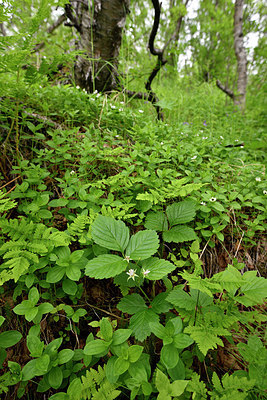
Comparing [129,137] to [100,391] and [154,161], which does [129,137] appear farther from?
[100,391]

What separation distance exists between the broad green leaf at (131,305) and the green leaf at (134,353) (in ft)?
0.59

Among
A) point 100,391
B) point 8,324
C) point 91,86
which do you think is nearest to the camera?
point 100,391

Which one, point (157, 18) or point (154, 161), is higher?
point (157, 18)

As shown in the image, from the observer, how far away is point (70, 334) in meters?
1.26

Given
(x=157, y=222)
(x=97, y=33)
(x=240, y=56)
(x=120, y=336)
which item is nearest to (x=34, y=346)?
(x=120, y=336)

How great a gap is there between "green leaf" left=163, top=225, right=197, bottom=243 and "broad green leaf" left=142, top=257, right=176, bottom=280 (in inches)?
9.2

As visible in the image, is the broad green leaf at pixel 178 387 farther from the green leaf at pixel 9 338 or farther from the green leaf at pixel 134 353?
the green leaf at pixel 9 338

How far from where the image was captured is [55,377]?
0.99m

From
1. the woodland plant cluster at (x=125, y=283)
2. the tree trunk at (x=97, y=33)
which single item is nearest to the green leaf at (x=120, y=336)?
the woodland plant cluster at (x=125, y=283)

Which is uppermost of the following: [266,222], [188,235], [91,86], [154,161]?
[91,86]

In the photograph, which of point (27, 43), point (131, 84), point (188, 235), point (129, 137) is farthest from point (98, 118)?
point (188, 235)

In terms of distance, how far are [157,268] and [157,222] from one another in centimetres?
41

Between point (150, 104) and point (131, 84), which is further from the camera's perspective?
point (131, 84)

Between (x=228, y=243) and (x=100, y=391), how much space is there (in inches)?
52.2
